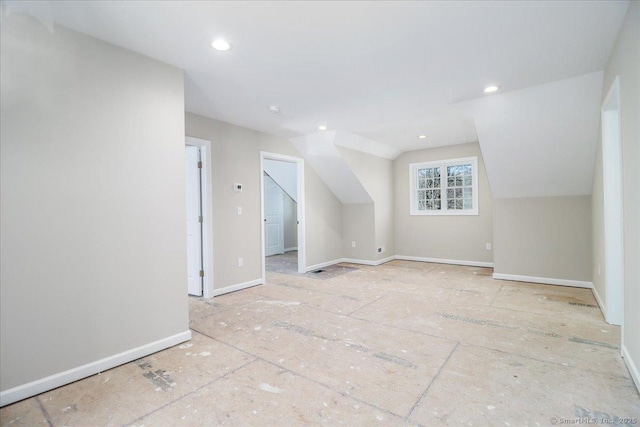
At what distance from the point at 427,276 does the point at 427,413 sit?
Result: 3622mm

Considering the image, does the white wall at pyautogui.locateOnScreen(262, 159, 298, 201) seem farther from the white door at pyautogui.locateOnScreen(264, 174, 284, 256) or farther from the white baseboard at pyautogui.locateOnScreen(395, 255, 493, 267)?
the white baseboard at pyautogui.locateOnScreen(395, 255, 493, 267)

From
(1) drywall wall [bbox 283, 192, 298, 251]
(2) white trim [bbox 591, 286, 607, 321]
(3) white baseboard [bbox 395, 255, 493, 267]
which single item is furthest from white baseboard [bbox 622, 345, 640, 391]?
(1) drywall wall [bbox 283, 192, 298, 251]

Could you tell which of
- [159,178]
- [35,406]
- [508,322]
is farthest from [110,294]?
[508,322]

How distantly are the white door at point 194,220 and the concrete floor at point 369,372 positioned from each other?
0.53m

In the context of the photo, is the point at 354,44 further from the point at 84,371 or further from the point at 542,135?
the point at 84,371

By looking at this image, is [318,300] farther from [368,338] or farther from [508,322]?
[508,322]

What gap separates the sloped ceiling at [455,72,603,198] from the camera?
3.21 m

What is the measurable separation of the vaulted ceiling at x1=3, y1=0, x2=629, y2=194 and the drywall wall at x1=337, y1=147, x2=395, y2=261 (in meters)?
2.00

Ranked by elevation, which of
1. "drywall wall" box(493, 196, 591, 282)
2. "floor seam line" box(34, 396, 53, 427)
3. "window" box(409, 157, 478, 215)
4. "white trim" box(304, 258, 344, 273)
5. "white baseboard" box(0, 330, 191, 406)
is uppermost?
"window" box(409, 157, 478, 215)

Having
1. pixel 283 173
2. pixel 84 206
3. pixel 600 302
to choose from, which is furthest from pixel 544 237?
pixel 84 206

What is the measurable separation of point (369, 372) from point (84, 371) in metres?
1.99

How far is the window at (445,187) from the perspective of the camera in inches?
239

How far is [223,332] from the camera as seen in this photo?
2928mm

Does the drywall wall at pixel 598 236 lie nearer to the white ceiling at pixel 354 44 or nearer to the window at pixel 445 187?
the white ceiling at pixel 354 44
